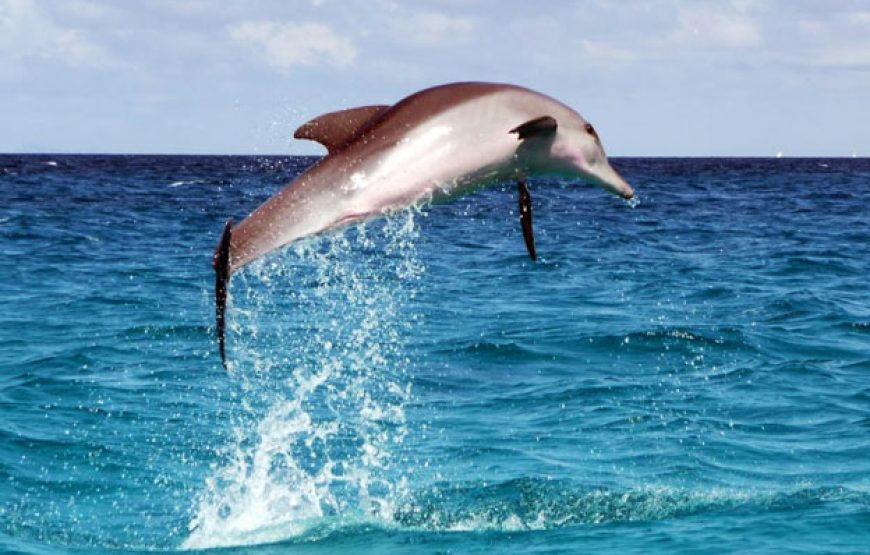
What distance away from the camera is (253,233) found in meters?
5.80

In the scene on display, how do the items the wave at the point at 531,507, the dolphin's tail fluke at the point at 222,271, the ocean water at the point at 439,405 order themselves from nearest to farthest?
the dolphin's tail fluke at the point at 222,271 → the wave at the point at 531,507 → the ocean water at the point at 439,405

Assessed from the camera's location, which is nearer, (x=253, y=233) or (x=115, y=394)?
(x=253, y=233)

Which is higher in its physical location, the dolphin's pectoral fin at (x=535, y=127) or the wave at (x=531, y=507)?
the dolphin's pectoral fin at (x=535, y=127)

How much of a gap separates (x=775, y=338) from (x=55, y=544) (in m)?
10.7

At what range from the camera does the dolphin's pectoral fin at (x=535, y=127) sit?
5.79 m

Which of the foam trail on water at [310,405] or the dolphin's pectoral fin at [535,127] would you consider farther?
the foam trail on water at [310,405]

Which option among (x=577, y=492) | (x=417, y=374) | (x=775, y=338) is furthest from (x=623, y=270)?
(x=577, y=492)

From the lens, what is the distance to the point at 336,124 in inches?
247

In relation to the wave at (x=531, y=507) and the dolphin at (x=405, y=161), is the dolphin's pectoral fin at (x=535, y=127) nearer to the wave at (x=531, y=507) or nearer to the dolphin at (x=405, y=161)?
the dolphin at (x=405, y=161)

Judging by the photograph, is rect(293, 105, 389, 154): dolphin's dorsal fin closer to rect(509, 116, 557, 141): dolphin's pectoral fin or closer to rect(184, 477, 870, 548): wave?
rect(509, 116, 557, 141): dolphin's pectoral fin

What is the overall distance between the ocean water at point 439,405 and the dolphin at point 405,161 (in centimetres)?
36

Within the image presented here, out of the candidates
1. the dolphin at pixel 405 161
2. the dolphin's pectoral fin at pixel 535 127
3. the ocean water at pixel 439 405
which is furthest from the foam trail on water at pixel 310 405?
the dolphin's pectoral fin at pixel 535 127

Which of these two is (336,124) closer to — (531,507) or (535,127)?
(535,127)

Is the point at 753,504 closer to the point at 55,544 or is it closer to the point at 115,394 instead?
the point at 55,544
